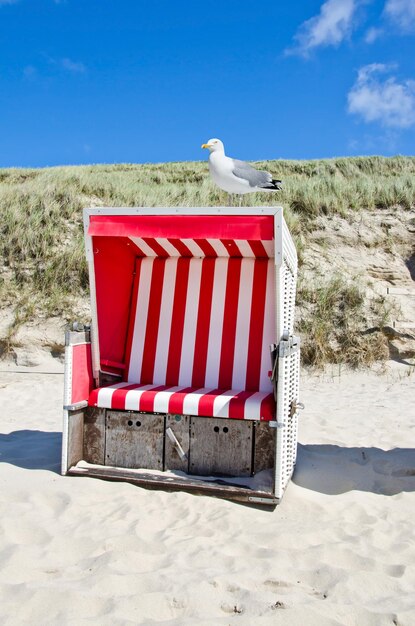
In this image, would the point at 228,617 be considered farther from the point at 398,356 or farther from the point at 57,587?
the point at 398,356

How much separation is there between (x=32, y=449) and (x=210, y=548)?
2.17 m

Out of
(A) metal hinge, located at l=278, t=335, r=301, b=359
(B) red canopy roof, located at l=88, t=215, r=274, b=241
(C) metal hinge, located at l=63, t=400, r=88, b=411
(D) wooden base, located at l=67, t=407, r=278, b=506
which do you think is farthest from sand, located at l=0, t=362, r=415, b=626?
(B) red canopy roof, located at l=88, t=215, r=274, b=241

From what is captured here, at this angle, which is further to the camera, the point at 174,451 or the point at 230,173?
the point at 230,173

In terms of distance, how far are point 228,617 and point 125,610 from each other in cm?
40

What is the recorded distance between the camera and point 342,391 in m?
7.27

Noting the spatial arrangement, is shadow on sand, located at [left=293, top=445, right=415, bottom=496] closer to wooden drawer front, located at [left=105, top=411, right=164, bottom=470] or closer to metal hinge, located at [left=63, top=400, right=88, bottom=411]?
wooden drawer front, located at [left=105, top=411, right=164, bottom=470]

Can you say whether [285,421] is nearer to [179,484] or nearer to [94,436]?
[179,484]

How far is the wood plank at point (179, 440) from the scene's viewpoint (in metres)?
3.81

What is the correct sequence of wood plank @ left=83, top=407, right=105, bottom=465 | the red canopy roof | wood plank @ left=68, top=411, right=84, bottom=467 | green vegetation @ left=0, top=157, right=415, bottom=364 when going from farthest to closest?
green vegetation @ left=0, top=157, right=415, bottom=364 < wood plank @ left=83, top=407, right=105, bottom=465 < wood plank @ left=68, top=411, right=84, bottom=467 < the red canopy roof

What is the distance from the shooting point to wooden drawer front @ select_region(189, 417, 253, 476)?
12.2ft

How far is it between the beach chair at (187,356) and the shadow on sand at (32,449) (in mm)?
320

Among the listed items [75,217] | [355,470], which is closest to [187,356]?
[355,470]

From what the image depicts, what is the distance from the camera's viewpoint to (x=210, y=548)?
109 inches

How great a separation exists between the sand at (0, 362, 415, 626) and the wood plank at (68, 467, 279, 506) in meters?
0.07
